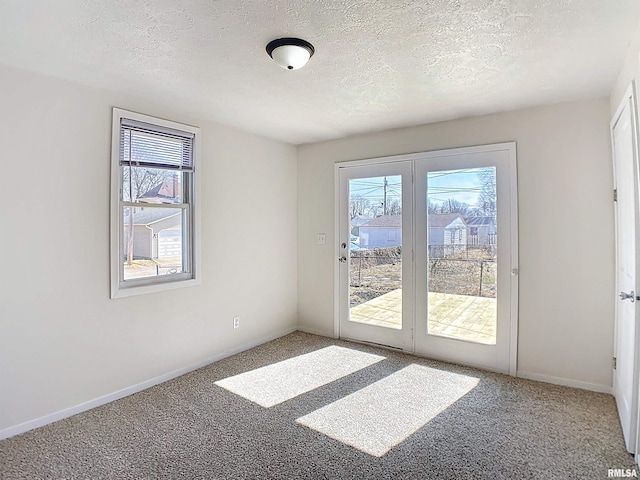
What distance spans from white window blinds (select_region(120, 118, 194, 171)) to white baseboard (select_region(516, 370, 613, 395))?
3535 millimetres

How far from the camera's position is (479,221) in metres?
3.29

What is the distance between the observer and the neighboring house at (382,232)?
149 inches

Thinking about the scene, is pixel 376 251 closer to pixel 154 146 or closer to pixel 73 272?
pixel 154 146

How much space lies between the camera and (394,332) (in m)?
3.81

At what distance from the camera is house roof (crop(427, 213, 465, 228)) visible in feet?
11.2

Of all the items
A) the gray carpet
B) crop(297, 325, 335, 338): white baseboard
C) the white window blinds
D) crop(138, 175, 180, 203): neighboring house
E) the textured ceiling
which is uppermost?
the textured ceiling

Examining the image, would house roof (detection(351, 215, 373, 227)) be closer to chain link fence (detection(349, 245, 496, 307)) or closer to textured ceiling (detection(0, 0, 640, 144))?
chain link fence (detection(349, 245, 496, 307))

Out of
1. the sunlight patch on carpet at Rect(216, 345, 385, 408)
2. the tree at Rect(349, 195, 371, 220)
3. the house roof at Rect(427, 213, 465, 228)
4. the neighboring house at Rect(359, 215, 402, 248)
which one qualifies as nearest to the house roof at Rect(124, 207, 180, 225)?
the sunlight patch on carpet at Rect(216, 345, 385, 408)

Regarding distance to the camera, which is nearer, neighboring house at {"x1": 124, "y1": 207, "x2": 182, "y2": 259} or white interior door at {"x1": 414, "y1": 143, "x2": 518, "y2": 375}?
neighboring house at {"x1": 124, "y1": 207, "x2": 182, "y2": 259}

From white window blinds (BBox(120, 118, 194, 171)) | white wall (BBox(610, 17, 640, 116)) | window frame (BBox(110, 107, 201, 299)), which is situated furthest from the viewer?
white window blinds (BBox(120, 118, 194, 171))

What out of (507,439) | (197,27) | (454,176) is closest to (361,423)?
(507,439)

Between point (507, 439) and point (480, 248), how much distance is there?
1.62 meters

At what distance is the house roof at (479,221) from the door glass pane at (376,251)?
70cm

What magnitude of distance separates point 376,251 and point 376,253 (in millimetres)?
22
